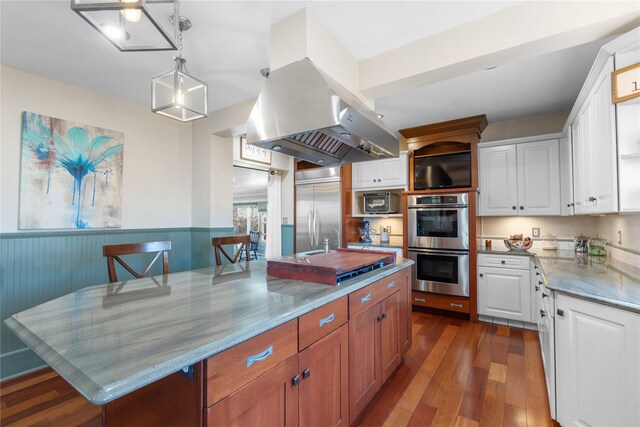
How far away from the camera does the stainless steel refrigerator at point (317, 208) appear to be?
15.0 feet

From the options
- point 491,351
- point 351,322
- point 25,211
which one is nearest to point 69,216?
point 25,211

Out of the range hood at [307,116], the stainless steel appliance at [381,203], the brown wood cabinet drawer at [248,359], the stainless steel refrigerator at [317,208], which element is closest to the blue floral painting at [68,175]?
the range hood at [307,116]

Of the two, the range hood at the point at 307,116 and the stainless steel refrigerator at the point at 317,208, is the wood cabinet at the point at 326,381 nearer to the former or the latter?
the range hood at the point at 307,116

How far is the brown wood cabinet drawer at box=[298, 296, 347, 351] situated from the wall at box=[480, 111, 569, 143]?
3.67 m

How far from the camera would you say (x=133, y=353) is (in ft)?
2.65

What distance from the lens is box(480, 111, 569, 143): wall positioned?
12.0ft

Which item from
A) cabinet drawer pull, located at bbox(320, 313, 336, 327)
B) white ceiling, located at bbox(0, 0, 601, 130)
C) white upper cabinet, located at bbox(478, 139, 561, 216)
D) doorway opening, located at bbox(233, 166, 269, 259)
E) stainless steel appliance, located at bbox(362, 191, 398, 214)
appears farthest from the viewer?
doorway opening, located at bbox(233, 166, 269, 259)

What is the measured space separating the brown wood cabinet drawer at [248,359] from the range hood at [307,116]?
1.04 m

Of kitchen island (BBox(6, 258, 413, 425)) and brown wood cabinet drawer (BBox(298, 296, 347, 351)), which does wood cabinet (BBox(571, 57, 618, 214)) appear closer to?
kitchen island (BBox(6, 258, 413, 425))

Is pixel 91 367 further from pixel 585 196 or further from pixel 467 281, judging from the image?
pixel 467 281

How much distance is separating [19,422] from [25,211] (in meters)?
1.66

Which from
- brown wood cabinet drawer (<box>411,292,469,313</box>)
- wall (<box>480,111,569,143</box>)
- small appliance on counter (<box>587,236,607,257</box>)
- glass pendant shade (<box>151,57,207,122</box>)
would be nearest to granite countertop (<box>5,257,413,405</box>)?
glass pendant shade (<box>151,57,207,122</box>)

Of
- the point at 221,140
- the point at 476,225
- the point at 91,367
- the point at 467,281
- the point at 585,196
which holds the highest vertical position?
the point at 221,140

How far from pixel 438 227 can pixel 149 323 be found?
138 inches
